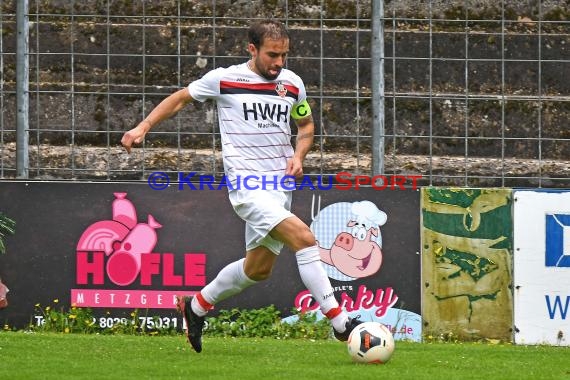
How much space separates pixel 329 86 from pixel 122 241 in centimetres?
220

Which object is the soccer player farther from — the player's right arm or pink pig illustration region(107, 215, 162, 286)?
pink pig illustration region(107, 215, 162, 286)

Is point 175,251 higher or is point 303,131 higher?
point 303,131

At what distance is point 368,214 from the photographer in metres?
10.9

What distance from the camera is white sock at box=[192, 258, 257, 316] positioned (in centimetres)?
890

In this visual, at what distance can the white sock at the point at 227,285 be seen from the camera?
890cm

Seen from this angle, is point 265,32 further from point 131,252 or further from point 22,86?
point 22,86

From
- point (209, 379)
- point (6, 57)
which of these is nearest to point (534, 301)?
point (209, 379)

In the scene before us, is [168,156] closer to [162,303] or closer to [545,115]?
[162,303]

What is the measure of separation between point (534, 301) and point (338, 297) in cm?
154

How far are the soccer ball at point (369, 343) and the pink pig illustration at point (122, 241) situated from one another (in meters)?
3.27

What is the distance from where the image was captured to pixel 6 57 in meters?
12.1

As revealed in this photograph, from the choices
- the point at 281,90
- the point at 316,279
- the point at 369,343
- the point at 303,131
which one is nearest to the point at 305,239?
the point at 316,279

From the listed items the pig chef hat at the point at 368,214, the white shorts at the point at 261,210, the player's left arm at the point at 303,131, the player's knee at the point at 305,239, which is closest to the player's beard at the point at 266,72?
the player's left arm at the point at 303,131

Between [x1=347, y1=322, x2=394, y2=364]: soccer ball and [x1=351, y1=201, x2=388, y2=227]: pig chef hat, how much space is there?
2916mm
